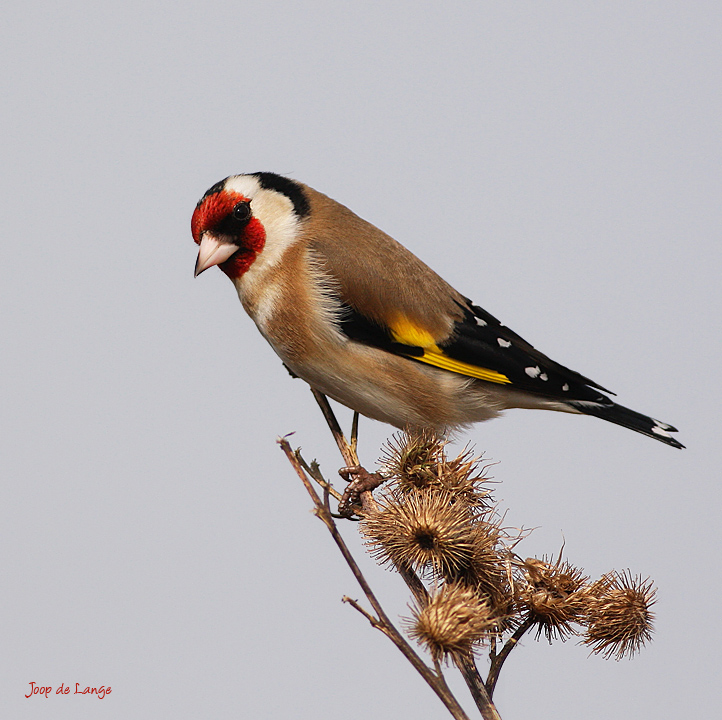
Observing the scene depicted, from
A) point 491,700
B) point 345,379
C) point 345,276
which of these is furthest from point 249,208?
point 491,700

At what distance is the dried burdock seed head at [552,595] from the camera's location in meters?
2.40

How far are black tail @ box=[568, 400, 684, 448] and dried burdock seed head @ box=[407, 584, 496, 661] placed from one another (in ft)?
4.78

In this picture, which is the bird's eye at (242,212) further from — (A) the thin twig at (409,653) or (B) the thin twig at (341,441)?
(A) the thin twig at (409,653)

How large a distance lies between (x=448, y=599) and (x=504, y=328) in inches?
62.8

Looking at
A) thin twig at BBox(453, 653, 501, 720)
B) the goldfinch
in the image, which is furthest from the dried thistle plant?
the goldfinch

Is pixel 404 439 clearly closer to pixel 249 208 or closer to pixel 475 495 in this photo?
pixel 475 495

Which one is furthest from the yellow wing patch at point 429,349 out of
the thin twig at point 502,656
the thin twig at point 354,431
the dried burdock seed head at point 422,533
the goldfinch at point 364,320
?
the thin twig at point 502,656

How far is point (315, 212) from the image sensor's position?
10.9 feet

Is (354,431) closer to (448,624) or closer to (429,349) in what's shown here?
(429,349)

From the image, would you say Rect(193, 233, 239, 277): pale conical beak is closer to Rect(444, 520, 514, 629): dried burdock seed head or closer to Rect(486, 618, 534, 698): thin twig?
Rect(444, 520, 514, 629): dried burdock seed head

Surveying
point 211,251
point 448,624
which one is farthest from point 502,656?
point 211,251

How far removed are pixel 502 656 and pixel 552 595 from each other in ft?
0.81

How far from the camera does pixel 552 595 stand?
2439 millimetres

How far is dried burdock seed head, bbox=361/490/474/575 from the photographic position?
232cm
